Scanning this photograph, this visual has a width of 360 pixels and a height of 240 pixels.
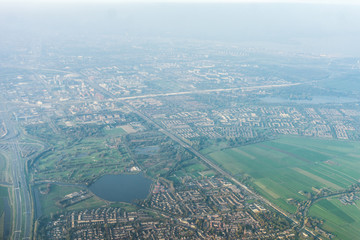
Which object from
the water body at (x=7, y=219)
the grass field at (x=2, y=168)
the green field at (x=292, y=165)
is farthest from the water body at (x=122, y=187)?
the green field at (x=292, y=165)

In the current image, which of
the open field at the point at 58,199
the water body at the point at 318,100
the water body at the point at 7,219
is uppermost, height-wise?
the water body at the point at 318,100

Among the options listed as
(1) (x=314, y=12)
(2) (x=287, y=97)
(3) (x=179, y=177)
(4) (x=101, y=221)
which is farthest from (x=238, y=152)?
(1) (x=314, y=12)

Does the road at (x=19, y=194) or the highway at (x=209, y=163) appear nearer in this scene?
the road at (x=19, y=194)

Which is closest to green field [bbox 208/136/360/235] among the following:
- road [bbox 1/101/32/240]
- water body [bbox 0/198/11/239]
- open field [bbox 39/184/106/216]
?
open field [bbox 39/184/106/216]

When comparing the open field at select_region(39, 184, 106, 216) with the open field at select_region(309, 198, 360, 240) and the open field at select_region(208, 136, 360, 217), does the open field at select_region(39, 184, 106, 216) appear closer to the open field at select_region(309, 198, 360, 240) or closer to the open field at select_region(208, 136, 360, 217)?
the open field at select_region(208, 136, 360, 217)

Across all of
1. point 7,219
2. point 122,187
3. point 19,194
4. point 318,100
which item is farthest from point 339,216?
point 318,100

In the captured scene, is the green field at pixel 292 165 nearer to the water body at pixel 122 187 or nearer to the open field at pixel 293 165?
the open field at pixel 293 165
